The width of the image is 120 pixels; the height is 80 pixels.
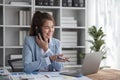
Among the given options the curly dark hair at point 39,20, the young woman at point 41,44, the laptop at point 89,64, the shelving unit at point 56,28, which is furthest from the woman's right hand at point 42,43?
the shelving unit at point 56,28

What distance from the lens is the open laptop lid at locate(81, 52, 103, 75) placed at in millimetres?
2325

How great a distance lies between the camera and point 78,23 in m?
4.96

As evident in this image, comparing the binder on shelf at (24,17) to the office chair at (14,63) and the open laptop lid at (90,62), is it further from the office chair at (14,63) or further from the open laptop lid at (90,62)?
the open laptop lid at (90,62)

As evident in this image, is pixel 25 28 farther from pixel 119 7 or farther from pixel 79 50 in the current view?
pixel 119 7

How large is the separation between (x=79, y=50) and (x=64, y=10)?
2.74ft

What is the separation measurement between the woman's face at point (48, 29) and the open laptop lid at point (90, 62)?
669mm

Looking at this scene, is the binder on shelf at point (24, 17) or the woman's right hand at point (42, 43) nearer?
the woman's right hand at point (42, 43)

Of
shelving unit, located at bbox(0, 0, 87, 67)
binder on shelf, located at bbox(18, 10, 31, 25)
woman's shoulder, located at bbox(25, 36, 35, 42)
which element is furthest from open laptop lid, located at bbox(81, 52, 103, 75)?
binder on shelf, located at bbox(18, 10, 31, 25)

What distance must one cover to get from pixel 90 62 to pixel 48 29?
730mm

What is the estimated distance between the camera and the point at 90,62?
7.75 feet

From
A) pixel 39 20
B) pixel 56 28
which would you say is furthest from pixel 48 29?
pixel 56 28

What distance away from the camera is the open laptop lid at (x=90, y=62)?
2.32 meters

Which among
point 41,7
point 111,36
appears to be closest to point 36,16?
point 41,7

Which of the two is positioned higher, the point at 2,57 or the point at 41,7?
the point at 41,7
